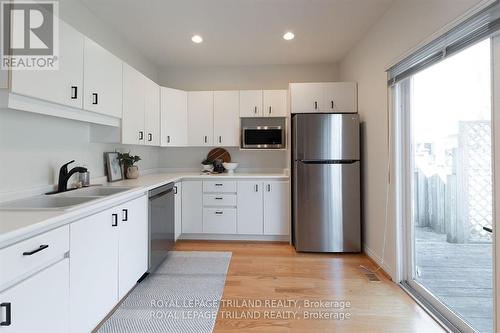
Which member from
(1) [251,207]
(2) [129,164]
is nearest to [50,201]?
(2) [129,164]

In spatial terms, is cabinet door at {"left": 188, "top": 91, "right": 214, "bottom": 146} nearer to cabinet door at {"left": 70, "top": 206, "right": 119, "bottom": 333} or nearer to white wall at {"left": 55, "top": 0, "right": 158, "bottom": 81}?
white wall at {"left": 55, "top": 0, "right": 158, "bottom": 81}

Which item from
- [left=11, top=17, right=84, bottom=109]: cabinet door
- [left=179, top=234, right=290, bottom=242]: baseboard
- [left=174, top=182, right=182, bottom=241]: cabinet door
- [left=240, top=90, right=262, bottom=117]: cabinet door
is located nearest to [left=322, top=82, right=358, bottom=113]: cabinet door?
[left=240, top=90, right=262, bottom=117]: cabinet door

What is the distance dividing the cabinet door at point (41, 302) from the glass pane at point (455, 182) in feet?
7.89

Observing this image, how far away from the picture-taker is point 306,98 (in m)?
3.46

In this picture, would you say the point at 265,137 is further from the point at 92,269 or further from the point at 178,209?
the point at 92,269

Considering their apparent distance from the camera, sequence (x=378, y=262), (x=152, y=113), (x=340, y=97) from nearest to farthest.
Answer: (x=378, y=262)
(x=152, y=113)
(x=340, y=97)

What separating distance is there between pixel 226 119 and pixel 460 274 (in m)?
3.10

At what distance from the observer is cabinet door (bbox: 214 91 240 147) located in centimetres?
386

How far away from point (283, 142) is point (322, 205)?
1132mm

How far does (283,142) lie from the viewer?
12.7 feet

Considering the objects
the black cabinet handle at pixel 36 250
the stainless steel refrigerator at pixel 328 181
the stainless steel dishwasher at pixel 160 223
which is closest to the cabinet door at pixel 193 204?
the stainless steel dishwasher at pixel 160 223

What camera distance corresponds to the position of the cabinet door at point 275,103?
383cm

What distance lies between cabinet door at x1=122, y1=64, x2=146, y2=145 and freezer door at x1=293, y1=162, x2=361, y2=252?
188cm

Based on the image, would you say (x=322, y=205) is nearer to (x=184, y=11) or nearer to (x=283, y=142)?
(x=283, y=142)
